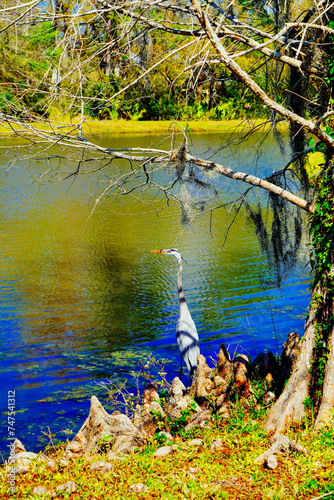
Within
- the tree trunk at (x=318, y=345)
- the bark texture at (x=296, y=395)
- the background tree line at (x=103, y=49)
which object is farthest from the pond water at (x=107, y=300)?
the bark texture at (x=296, y=395)

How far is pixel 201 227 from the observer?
1072 centimetres

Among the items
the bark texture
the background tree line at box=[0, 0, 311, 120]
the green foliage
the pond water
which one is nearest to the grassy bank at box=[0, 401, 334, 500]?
the bark texture

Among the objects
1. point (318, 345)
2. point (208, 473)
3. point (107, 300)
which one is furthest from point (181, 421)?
point (107, 300)

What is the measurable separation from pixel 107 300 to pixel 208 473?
459 centimetres

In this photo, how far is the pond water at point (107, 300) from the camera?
4887 mm

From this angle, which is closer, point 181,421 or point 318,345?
point 318,345

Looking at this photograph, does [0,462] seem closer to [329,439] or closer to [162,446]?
Result: [162,446]

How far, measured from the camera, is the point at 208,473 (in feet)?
9.10

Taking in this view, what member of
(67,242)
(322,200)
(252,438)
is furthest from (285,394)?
(67,242)

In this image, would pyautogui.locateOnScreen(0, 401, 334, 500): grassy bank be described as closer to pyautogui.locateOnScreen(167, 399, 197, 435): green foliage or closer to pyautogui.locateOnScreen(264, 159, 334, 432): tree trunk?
pyautogui.locateOnScreen(264, 159, 334, 432): tree trunk

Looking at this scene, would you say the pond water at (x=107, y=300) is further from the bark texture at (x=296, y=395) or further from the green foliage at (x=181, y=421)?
the bark texture at (x=296, y=395)

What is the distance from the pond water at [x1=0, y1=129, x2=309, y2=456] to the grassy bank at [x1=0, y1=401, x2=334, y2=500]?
0.83 m

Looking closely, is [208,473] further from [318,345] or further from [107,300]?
[107,300]

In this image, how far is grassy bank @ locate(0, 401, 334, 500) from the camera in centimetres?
257
